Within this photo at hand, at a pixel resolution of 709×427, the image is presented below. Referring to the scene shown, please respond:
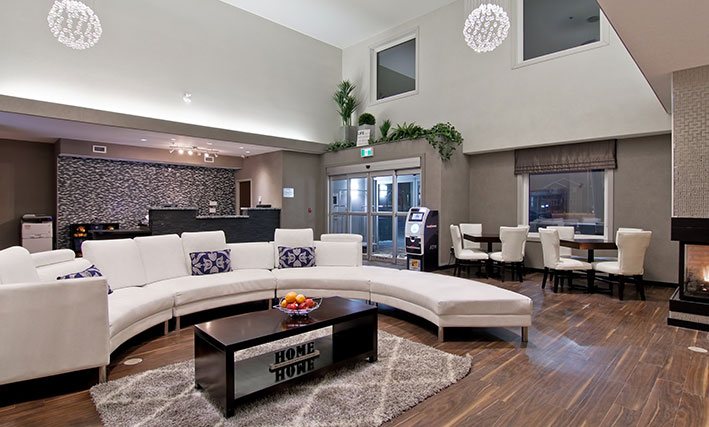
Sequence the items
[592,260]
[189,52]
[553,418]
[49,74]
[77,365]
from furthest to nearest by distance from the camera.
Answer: [189,52] → [49,74] → [592,260] → [77,365] → [553,418]

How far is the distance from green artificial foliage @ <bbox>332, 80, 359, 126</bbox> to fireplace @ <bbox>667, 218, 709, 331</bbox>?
24.6ft

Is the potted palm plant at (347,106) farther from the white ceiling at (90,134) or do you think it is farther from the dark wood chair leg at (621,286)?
the dark wood chair leg at (621,286)

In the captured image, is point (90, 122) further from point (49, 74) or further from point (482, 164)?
point (482, 164)

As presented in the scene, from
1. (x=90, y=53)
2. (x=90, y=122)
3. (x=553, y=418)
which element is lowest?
(x=553, y=418)

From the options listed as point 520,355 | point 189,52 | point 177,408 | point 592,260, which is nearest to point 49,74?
point 189,52

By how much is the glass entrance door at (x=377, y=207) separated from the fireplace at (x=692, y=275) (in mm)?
4472

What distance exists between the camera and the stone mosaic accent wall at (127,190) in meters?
8.34

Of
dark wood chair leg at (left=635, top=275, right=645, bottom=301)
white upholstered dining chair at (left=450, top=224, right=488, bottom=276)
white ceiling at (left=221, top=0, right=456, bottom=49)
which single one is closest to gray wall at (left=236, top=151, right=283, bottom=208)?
white ceiling at (left=221, top=0, right=456, bottom=49)

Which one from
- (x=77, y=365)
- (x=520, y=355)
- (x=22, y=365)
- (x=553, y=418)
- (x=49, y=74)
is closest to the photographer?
(x=553, y=418)

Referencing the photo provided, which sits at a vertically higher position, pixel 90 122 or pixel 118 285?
pixel 90 122

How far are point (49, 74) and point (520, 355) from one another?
8150mm

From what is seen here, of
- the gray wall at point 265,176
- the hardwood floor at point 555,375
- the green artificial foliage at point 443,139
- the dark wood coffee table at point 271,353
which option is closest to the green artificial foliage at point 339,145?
the gray wall at point 265,176

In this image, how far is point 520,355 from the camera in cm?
324

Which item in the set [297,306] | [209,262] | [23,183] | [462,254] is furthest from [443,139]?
[23,183]
